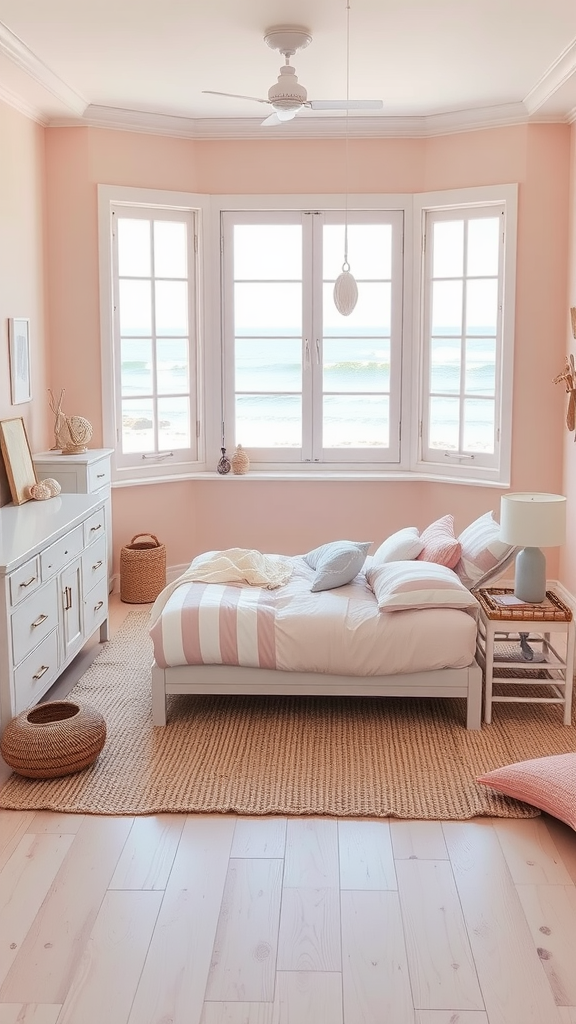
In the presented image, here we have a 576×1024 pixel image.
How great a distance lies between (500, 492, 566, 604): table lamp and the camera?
4059 millimetres

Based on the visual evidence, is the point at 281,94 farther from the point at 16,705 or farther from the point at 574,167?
the point at 16,705

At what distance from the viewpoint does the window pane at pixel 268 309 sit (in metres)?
6.44

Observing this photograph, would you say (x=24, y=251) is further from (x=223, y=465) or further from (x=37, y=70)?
(x=223, y=465)

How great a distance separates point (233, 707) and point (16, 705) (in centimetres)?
103

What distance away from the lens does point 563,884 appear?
2.95 m

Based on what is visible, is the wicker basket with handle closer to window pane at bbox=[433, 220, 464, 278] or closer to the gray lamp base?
A: window pane at bbox=[433, 220, 464, 278]

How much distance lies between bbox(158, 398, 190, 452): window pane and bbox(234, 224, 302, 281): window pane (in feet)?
2.94

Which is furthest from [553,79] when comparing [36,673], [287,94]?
[36,673]

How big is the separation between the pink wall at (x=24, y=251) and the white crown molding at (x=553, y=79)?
277 centimetres

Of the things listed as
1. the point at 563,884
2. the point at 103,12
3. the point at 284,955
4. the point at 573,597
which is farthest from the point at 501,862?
the point at 103,12

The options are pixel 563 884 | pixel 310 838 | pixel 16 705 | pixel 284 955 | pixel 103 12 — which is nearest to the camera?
pixel 284 955

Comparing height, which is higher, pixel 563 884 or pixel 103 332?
pixel 103 332

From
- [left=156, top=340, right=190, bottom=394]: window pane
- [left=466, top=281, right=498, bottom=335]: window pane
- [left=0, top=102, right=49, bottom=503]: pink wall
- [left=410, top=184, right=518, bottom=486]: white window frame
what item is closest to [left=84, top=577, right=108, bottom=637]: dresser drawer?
[left=0, top=102, right=49, bottom=503]: pink wall

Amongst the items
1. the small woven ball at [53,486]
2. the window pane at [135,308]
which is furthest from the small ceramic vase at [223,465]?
the small woven ball at [53,486]
